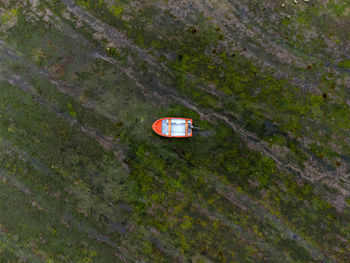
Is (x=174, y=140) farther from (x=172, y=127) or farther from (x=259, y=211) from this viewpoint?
(x=259, y=211)

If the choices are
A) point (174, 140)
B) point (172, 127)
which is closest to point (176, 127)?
point (172, 127)

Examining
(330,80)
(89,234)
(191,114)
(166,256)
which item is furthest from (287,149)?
(89,234)

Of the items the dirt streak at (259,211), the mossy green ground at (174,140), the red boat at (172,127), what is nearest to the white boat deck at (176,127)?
the red boat at (172,127)

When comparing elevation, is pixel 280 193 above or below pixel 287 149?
below

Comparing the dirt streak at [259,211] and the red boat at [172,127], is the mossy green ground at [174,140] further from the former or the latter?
the red boat at [172,127]

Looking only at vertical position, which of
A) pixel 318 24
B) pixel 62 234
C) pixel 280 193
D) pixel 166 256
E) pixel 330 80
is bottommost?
pixel 62 234

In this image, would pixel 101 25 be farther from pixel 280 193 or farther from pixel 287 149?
pixel 280 193
